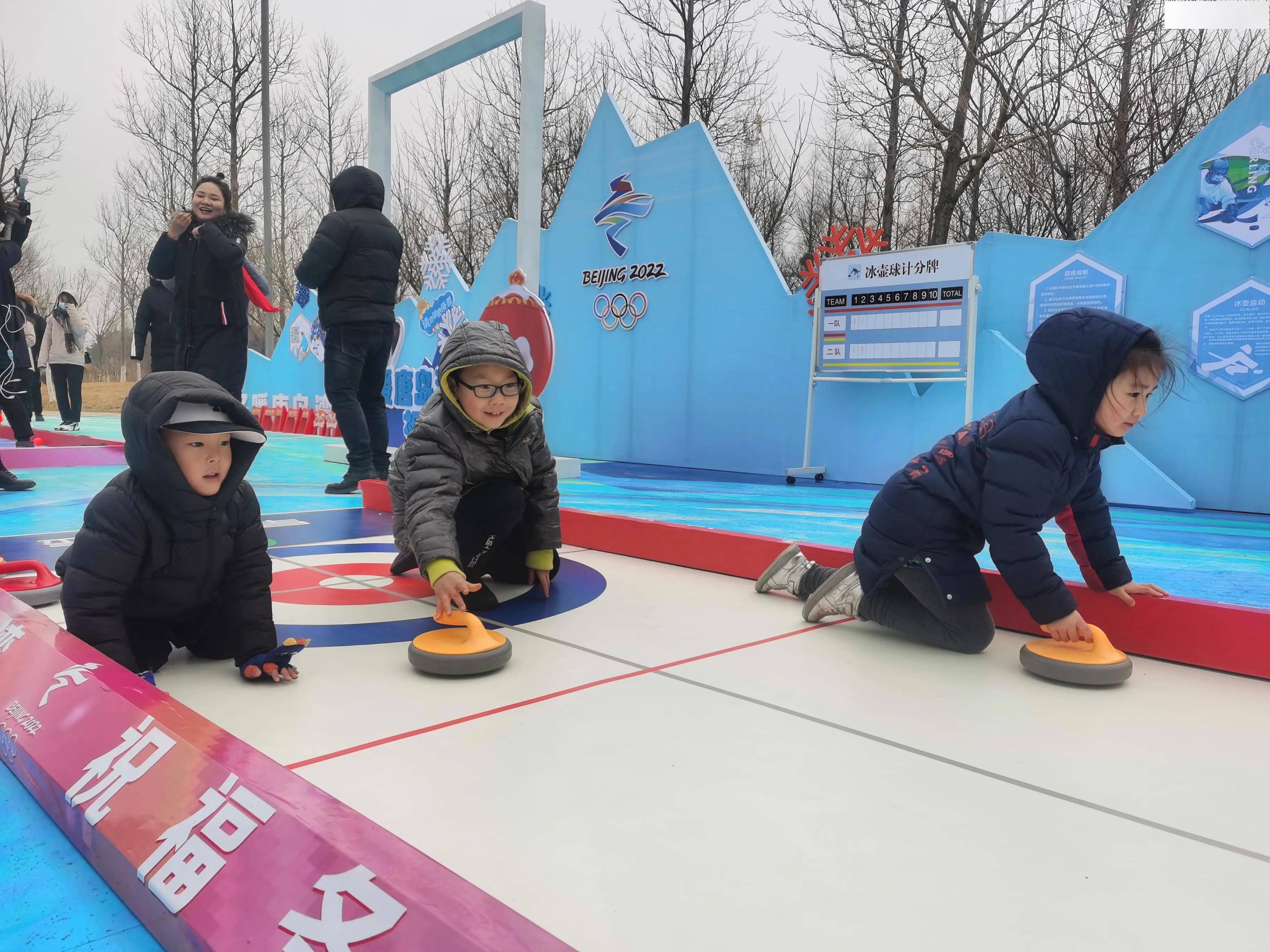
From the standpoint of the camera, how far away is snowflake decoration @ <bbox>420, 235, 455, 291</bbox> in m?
9.58

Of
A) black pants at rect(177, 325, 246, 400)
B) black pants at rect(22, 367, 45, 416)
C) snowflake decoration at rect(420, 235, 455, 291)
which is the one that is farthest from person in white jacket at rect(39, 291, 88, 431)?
black pants at rect(177, 325, 246, 400)

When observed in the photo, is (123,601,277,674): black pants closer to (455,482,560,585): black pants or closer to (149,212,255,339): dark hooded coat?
(455,482,560,585): black pants

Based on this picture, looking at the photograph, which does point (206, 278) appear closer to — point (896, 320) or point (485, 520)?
point (485, 520)

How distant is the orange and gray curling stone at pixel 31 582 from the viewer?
235cm

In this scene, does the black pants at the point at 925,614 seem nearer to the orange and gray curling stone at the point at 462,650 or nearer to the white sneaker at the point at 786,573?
the white sneaker at the point at 786,573

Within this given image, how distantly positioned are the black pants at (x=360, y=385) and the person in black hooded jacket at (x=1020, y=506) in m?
3.41

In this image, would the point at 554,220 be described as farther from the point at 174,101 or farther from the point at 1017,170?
the point at 174,101

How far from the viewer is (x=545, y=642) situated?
6.98 feet

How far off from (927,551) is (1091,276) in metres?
4.44

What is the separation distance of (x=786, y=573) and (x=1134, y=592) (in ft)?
3.13

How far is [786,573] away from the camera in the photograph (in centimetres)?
267

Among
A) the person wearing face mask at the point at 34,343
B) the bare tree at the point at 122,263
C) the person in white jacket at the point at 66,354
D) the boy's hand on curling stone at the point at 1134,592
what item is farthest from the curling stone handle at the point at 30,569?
the bare tree at the point at 122,263

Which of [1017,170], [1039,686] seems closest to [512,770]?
[1039,686]

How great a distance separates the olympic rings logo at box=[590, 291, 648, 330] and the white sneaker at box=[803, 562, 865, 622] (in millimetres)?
6032
